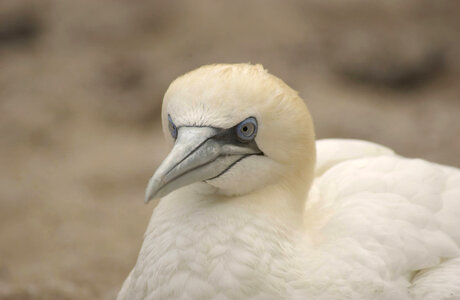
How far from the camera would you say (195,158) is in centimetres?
233

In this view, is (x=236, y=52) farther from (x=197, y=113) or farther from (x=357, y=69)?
(x=197, y=113)

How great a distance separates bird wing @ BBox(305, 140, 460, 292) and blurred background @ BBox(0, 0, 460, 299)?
2951 millimetres

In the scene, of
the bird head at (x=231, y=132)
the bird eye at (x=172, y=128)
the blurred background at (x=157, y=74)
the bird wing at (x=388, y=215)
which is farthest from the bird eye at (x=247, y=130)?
the blurred background at (x=157, y=74)

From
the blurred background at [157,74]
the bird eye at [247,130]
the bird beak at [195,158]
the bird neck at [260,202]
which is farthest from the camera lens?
the blurred background at [157,74]

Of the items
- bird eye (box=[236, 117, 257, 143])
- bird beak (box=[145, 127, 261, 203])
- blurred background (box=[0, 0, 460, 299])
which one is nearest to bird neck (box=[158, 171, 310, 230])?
bird beak (box=[145, 127, 261, 203])

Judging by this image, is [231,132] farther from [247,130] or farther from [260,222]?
[260,222]

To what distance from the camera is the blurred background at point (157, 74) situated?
610 cm

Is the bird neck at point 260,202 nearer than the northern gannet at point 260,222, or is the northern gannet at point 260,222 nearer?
the northern gannet at point 260,222

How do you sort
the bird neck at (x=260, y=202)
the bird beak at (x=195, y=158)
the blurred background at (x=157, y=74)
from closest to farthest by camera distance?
the bird beak at (x=195, y=158)
the bird neck at (x=260, y=202)
the blurred background at (x=157, y=74)

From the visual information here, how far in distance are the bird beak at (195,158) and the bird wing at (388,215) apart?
2.00 feet

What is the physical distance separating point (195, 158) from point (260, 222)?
0.43 meters

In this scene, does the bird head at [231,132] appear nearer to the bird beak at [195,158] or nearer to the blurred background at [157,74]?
the bird beak at [195,158]

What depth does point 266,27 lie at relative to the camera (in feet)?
23.6

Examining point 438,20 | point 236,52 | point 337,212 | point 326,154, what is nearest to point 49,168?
point 236,52
